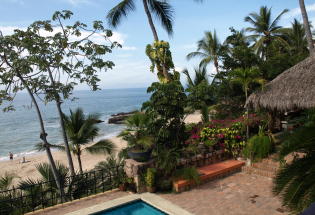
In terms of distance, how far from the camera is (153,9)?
15.0 m

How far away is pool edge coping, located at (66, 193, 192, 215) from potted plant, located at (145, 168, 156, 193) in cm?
17

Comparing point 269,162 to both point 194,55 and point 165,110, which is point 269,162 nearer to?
point 165,110

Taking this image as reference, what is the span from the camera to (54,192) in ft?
27.1

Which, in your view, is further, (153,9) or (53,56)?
(153,9)

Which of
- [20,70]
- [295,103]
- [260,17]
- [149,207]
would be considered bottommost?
[149,207]

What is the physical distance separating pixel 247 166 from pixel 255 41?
22.7m

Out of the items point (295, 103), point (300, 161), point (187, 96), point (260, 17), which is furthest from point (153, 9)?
point (260, 17)

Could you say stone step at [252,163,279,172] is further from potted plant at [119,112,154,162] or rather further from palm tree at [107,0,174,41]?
palm tree at [107,0,174,41]

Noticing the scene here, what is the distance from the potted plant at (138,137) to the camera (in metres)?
7.24

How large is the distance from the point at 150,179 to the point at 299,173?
417cm

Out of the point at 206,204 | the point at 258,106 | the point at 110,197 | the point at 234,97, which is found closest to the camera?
the point at 206,204

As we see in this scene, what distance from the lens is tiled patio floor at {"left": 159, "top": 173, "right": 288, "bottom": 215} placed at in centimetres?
587

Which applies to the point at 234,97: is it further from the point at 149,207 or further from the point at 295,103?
the point at 149,207

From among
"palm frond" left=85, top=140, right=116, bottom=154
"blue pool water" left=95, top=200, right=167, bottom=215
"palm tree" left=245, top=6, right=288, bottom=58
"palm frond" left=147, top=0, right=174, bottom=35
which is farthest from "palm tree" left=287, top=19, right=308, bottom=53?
"blue pool water" left=95, top=200, right=167, bottom=215
